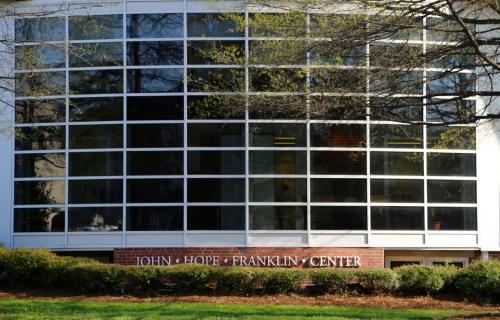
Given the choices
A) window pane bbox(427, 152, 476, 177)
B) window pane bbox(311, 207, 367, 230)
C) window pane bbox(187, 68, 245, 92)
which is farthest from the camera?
window pane bbox(427, 152, 476, 177)

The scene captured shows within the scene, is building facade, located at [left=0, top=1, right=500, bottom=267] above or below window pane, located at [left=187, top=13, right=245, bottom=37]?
below

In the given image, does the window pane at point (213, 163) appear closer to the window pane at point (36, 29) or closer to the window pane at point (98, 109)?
the window pane at point (98, 109)

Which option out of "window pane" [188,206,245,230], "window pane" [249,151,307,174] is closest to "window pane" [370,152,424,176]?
"window pane" [249,151,307,174]

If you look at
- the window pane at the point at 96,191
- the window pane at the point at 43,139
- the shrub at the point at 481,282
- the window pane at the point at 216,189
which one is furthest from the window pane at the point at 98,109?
the shrub at the point at 481,282

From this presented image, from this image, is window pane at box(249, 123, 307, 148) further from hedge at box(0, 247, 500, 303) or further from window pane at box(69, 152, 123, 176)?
hedge at box(0, 247, 500, 303)

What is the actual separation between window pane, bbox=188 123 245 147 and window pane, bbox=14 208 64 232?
3412 millimetres

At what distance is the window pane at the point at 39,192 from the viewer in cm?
1516

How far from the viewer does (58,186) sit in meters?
15.2

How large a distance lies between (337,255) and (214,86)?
456cm

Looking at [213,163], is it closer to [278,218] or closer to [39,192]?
[278,218]

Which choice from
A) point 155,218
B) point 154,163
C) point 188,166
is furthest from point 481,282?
point 154,163

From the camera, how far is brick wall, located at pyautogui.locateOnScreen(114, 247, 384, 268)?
14.6 metres

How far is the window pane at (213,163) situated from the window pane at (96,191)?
1671 millimetres

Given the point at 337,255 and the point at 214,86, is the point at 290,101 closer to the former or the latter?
the point at 214,86
